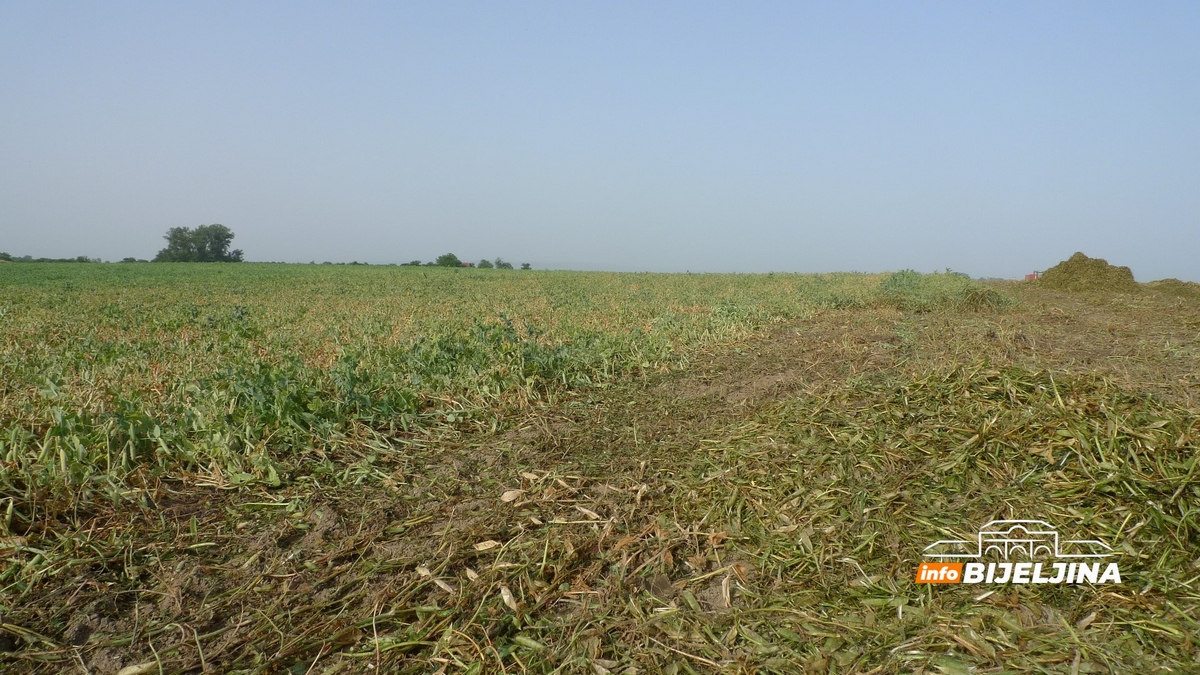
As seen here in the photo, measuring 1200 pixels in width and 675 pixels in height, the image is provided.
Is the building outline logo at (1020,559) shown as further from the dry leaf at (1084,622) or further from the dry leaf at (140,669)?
the dry leaf at (140,669)

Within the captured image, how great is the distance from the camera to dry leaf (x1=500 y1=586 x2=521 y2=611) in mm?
2695

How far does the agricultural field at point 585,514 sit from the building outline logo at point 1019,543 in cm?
7

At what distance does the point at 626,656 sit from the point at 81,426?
383cm

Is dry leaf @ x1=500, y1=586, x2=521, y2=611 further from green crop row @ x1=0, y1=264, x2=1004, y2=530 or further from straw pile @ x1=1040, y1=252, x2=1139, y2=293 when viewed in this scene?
straw pile @ x1=1040, y1=252, x2=1139, y2=293

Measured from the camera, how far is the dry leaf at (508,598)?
2.70 meters

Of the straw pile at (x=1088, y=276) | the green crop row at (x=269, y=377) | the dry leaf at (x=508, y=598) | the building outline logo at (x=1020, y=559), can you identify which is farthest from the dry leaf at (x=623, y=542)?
the straw pile at (x=1088, y=276)

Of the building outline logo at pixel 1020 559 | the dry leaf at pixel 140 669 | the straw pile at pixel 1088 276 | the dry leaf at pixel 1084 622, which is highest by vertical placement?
the straw pile at pixel 1088 276

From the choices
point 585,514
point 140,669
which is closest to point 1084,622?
point 585,514

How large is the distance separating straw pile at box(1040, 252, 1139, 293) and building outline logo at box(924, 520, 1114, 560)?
16.6m

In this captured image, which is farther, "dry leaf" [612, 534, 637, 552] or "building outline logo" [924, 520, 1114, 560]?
"dry leaf" [612, 534, 637, 552]

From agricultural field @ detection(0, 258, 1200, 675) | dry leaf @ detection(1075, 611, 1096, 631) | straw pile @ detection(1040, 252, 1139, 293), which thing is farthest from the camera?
straw pile @ detection(1040, 252, 1139, 293)

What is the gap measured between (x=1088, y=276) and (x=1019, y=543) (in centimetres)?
1824

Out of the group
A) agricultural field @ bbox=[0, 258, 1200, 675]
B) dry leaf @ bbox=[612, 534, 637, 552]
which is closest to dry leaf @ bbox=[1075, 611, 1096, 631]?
agricultural field @ bbox=[0, 258, 1200, 675]

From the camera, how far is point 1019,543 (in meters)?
2.80
